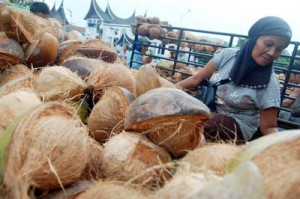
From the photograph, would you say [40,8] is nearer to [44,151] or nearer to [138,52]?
[138,52]

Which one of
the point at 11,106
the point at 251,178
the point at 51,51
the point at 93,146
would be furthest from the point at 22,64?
the point at 251,178

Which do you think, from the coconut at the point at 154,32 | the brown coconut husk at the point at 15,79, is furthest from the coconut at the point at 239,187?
the coconut at the point at 154,32

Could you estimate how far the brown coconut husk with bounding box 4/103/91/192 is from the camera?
82 centimetres

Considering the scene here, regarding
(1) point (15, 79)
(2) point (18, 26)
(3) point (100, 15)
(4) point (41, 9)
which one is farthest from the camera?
(3) point (100, 15)

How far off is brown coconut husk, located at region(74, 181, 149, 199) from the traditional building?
4.10 m

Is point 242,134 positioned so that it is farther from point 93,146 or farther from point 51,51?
point 51,51

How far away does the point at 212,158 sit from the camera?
36.7 inches

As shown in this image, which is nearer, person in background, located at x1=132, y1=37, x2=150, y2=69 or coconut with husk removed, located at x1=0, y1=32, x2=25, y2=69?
coconut with husk removed, located at x1=0, y1=32, x2=25, y2=69

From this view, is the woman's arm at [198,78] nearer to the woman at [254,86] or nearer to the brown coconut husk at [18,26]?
the woman at [254,86]

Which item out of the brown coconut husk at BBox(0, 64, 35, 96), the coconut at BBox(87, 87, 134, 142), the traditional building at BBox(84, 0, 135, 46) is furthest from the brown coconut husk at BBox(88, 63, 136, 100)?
the traditional building at BBox(84, 0, 135, 46)

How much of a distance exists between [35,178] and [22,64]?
1.30 metres

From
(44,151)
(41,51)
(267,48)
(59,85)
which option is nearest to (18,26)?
(41,51)

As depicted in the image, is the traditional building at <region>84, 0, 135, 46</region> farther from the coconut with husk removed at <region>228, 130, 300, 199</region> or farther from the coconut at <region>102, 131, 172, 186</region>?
the coconut with husk removed at <region>228, 130, 300, 199</region>

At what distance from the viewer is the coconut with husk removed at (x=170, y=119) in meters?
1.04
